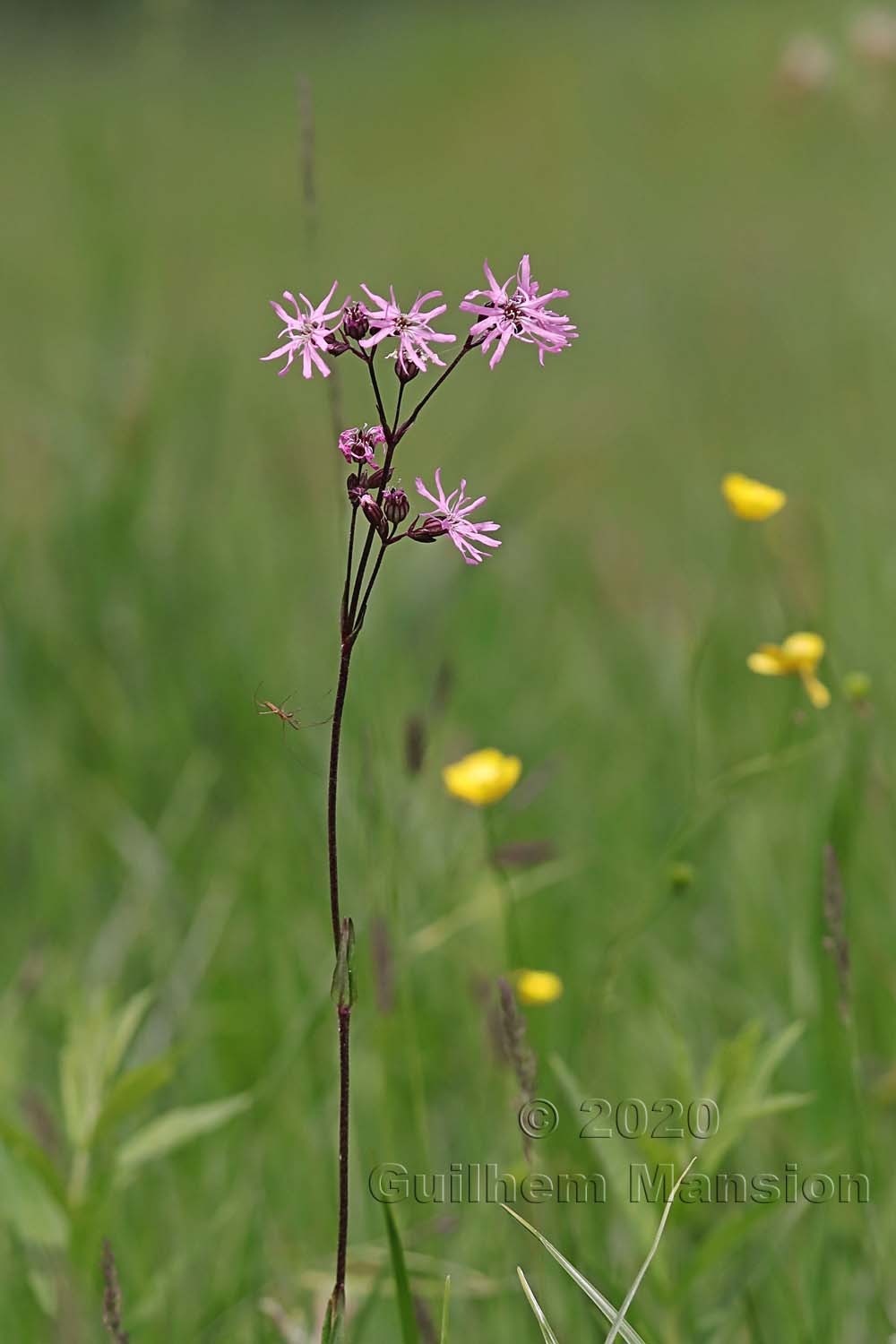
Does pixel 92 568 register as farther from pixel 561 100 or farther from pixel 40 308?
pixel 561 100

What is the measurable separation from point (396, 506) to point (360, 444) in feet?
0.12

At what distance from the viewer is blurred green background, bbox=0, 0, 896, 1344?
1153 mm

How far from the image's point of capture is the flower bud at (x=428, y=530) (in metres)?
0.73

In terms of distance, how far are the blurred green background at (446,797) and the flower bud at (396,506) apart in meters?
0.14

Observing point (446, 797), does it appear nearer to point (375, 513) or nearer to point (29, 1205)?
point (29, 1205)

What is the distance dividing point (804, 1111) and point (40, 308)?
4.67 metres

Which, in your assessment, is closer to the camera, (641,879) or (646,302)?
(641,879)

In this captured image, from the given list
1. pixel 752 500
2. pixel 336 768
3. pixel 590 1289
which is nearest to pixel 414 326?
pixel 336 768

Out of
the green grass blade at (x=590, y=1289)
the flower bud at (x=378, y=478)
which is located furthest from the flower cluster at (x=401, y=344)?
the green grass blade at (x=590, y=1289)

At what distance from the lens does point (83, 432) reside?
2.47m

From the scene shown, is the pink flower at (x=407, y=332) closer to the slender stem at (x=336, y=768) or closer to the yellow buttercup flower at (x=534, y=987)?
the slender stem at (x=336, y=768)

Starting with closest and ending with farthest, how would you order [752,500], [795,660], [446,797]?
[795,660] < [752,500] < [446,797]

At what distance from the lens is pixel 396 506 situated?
Answer: 0.72 m

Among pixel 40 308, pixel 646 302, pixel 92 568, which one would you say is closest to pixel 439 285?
pixel 646 302
